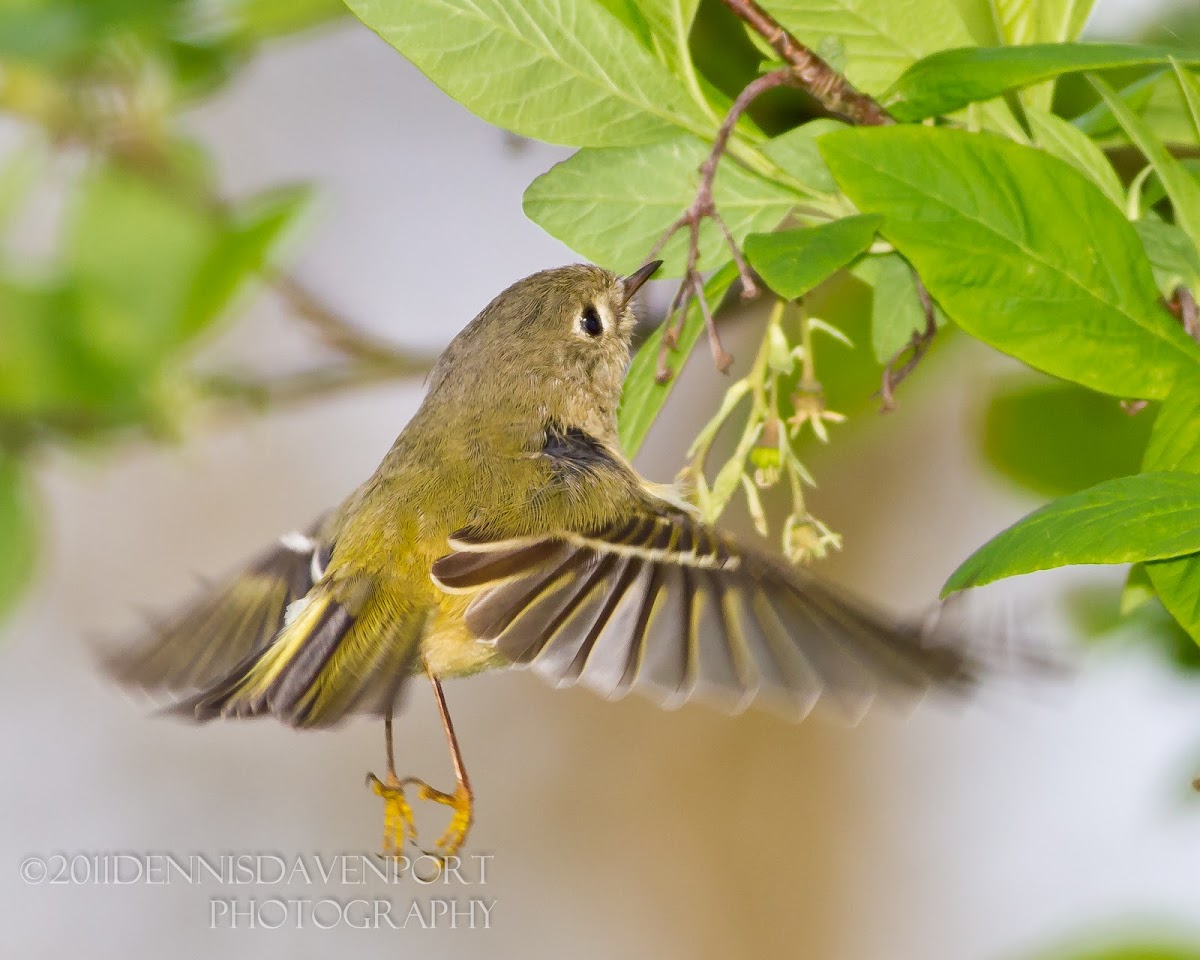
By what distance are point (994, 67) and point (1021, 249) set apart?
0.14m

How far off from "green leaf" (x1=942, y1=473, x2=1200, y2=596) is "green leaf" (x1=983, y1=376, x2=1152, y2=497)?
578mm

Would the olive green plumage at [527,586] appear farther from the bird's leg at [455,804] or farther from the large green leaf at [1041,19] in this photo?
the large green leaf at [1041,19]

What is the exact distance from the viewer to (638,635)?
4.20 feet

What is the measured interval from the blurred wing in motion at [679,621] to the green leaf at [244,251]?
41 centimetres

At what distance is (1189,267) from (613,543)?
0.60m

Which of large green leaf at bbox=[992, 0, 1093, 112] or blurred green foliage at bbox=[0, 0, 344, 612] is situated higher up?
large green leaf at bbox=[992, 0, 1093, 112]

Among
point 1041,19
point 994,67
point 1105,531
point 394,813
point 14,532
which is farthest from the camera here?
point 14,532

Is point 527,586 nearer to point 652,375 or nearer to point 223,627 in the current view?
point 652,375

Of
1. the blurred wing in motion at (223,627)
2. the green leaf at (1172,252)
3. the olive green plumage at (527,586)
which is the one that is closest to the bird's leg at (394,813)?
the olive green plumage at (527,586)

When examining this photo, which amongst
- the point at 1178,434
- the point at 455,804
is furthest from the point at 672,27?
the point at 455,804

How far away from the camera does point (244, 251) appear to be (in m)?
1.53

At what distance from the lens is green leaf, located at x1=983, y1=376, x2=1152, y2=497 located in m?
1.50

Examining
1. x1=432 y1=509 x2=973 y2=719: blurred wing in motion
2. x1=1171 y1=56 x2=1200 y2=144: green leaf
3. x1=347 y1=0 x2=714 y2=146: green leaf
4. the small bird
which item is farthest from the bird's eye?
x1=1171 y1=56 x2=1200 y2=144: green leaf

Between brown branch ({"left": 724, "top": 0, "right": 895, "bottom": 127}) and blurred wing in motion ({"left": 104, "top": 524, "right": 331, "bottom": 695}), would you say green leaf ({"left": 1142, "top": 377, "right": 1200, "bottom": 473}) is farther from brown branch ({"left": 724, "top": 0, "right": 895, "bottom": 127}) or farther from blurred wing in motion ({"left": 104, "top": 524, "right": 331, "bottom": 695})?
blurred wing in motion ({"left": 104, "top": 524, "right": 331, "bottom": 695})
